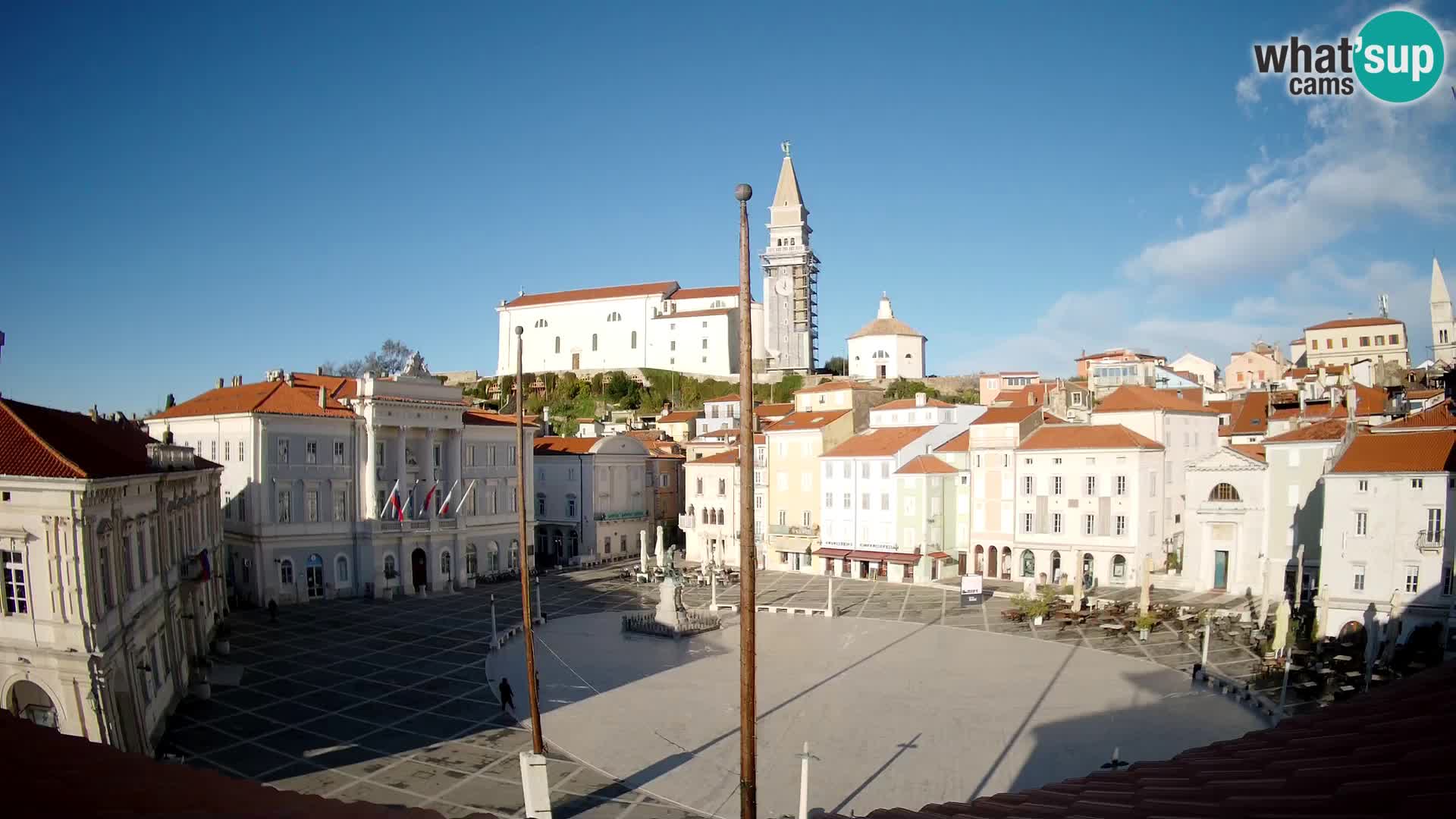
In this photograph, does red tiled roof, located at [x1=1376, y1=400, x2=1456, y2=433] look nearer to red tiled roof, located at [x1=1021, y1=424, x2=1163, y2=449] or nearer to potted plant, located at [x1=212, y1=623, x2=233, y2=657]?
red tiled roof, located at [x1=1021, y1=424, x2=1163, y2=449]

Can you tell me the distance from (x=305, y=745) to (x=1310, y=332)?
106m

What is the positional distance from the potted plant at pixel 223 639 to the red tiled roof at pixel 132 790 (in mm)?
26694

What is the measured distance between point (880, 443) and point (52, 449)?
4522 centimetres

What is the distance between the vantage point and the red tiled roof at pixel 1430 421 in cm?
3524

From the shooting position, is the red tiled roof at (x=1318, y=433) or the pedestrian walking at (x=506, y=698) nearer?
the pedestrian walking at (x=506, y=698)

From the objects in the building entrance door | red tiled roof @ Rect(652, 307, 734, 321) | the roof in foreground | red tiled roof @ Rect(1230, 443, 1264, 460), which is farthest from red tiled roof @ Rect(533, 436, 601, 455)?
the roof in foreground

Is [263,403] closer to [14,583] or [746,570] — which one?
[14,583]

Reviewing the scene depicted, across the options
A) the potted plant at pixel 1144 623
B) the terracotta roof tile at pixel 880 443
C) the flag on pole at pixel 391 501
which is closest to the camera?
the potted plant at pixel 1144 623

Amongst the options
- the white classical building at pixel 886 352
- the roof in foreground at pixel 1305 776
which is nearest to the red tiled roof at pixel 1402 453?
the roof in foreground at pixel 1305 776

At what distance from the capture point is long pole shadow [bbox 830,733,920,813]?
19.5 m

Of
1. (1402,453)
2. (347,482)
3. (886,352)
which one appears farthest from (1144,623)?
(886,352)

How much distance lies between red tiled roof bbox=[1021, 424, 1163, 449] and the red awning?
886 centimetres

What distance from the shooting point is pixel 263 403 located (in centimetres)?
4525

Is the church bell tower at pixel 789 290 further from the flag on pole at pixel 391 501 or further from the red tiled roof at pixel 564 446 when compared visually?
the flag on pole at pixel 391 501
